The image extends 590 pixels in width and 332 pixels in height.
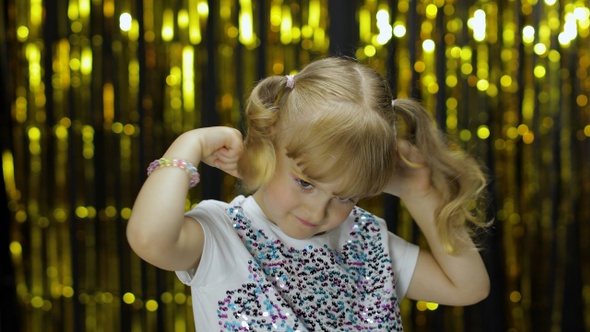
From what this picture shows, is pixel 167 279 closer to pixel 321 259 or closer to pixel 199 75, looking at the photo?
pixel 199 75

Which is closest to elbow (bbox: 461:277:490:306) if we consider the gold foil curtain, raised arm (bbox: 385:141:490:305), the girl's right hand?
raised arm (bbox: 385:141:490:305)

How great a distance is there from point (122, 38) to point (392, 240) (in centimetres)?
96

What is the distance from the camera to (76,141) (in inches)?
71.4

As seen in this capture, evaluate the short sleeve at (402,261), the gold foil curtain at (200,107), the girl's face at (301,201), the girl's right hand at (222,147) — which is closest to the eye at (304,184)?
the girl's face at (301,201)

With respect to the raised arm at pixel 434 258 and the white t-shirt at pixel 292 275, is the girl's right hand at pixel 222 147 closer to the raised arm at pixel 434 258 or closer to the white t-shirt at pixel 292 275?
the white t-shirt at pixel 292 275

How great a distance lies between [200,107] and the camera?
184cm

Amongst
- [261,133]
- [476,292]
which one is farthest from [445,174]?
[261,133]

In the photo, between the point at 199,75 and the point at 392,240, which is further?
the point at 199,75

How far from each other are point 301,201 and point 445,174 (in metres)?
0.25

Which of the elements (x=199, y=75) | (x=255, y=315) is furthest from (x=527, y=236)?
(x=255, y=315)

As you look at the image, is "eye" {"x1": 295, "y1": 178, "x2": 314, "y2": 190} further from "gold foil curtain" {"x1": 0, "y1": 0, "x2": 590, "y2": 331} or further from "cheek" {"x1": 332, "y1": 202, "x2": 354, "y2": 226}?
"gold foil curtain" {"x1": 0, "y1": 0, "x2": 590, "y2": 331}

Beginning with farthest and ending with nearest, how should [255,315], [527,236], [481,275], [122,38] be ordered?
[527,236] → [122,38] → [481,275] → [255,315]

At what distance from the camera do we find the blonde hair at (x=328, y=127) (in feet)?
2.93

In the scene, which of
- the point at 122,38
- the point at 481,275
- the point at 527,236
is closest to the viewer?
the point at 481,275
